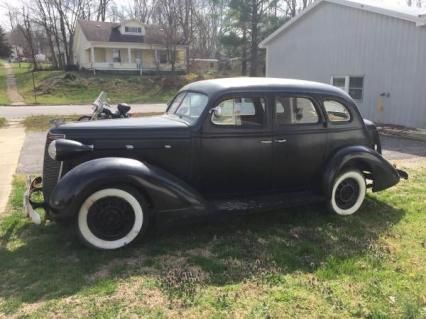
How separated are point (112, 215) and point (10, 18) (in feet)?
233

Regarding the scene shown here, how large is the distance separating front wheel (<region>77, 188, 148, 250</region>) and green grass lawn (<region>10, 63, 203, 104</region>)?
25857 mm

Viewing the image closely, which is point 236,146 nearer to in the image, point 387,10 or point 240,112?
point 240,112

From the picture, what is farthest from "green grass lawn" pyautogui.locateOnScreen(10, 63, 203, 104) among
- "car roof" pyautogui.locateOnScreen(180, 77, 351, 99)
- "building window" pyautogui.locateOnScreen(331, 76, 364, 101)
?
"car roof" pyautogui.locateOnScreen(180, 77, 351, 99)

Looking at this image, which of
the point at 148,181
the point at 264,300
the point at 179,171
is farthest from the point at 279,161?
the point at 264,300

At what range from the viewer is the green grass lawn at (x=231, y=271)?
336cm

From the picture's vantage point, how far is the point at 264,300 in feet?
11.4

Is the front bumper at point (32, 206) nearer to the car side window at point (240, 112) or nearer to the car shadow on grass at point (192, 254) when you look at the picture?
the car shadow on grass at point (192, 254)

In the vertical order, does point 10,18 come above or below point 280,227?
above

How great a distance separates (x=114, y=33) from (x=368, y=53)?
35.6 metres

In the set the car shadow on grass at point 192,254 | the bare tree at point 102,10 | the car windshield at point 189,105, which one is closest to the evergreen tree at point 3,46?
the bare tree at point 102,10

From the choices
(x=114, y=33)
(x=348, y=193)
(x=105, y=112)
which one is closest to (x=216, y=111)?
(x=348, y=193)

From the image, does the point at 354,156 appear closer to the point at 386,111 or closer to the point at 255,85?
the point at 255,85

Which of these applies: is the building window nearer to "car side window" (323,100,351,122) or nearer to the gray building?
the gray building

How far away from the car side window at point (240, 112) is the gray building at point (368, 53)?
1036cm
